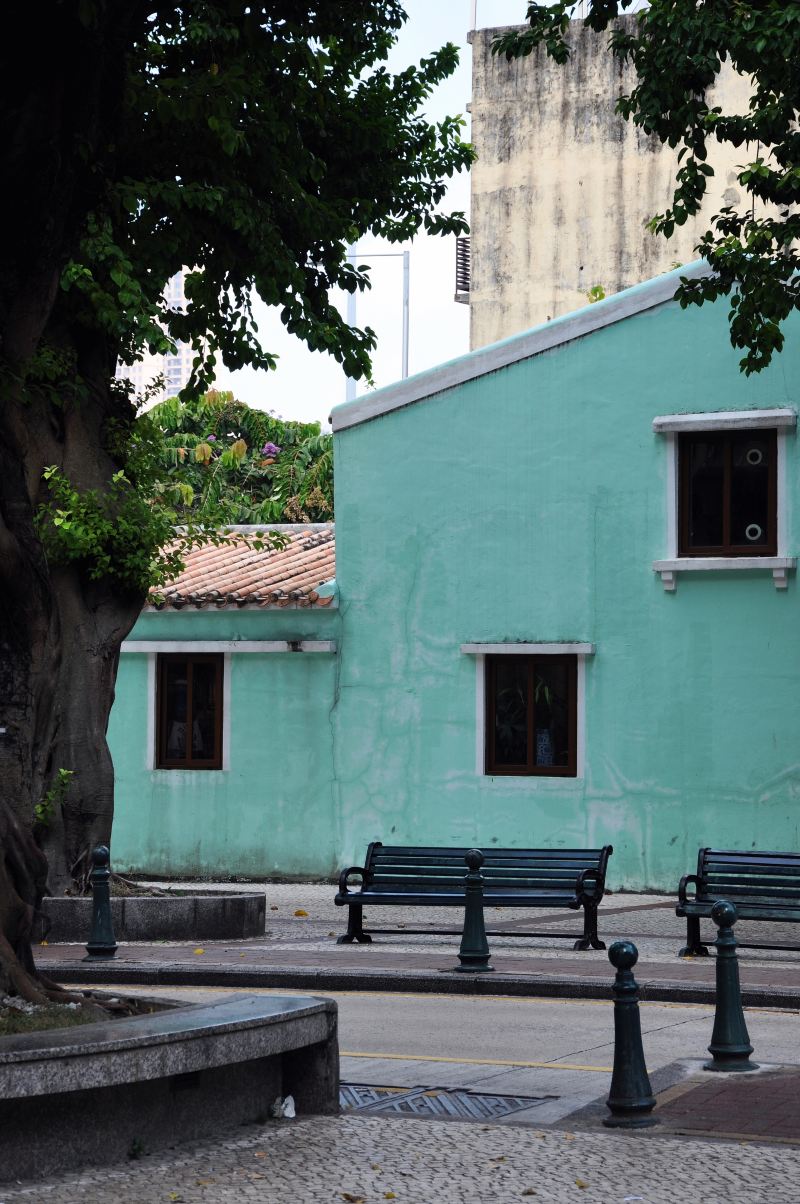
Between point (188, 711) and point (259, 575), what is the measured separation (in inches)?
84.7

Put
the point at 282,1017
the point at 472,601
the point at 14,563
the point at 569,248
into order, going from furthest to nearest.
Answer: the point at 569,248 → the point at 472,601 → the point at 14,563 → the point at 282,1017

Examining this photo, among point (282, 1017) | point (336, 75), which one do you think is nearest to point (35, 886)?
point (282, 1017)

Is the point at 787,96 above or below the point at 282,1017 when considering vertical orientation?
above

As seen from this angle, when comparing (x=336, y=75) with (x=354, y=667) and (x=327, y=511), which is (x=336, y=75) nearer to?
(x=354, y=667)

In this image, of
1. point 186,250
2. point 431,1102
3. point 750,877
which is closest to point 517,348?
point 186,250

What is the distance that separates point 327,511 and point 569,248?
25.7 ft

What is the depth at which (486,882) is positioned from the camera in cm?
1596

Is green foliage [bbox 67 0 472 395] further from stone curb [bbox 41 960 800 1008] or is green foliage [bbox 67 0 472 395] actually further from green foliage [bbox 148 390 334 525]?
green foliage [bbox 148 390 334 525]

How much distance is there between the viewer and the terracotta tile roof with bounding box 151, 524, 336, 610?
75.2 feet

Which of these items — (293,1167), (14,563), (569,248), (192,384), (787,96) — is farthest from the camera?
(569,248)

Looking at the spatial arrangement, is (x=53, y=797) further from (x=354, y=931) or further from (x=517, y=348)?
(x=517, y=348)

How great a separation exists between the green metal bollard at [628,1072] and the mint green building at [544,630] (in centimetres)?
1247

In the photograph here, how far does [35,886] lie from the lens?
8.77 metres

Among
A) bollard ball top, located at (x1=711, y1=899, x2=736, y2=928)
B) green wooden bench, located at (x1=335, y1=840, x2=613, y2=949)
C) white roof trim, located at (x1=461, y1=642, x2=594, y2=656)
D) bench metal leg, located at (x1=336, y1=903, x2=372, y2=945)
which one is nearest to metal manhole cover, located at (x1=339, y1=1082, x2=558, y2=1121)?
bollard ball top, located at (x1=711, y1=899, x2=736, y2=928)
